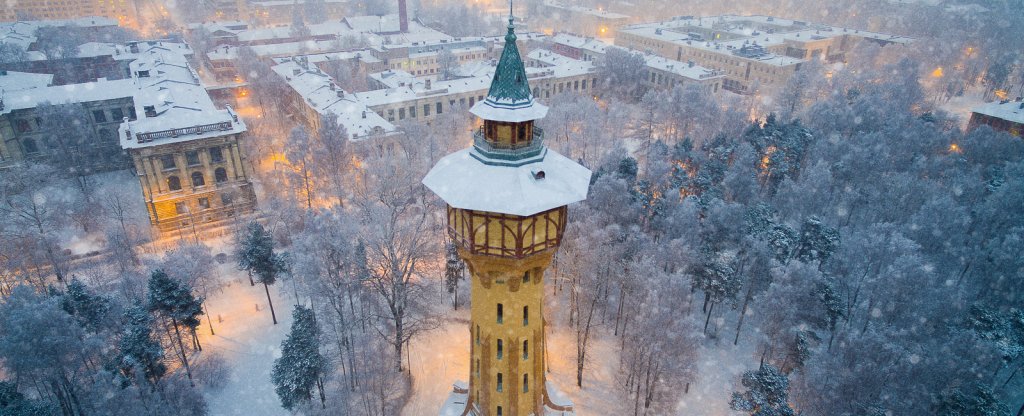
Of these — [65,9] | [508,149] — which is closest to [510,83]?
[508,149]

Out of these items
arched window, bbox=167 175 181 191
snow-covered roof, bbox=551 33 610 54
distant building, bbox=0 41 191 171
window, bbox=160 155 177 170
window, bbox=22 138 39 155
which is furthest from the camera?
snow-covered roof, bbox=551 33 610 54

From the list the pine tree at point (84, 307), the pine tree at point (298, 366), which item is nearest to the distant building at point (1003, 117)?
the pine tree at point (298, 366)

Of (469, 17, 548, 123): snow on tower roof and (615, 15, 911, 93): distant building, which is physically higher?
(469, 17, 548, 123): snow on tower roof

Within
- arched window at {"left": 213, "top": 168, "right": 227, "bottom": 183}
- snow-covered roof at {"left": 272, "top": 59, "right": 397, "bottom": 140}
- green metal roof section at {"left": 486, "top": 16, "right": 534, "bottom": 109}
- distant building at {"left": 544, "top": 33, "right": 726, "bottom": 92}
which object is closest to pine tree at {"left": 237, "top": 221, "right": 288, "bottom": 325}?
arched window at {"left": 213, "top": 168, "right": 227, "bottom": 183}

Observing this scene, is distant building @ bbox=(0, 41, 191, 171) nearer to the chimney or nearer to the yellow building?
the yellow building

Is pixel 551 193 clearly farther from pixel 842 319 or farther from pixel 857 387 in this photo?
pixel 842 319

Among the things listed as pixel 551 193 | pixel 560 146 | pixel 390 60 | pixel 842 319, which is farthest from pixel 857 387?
pixel 390 60

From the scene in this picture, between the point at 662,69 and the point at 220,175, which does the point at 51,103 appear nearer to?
the point at 220,175
